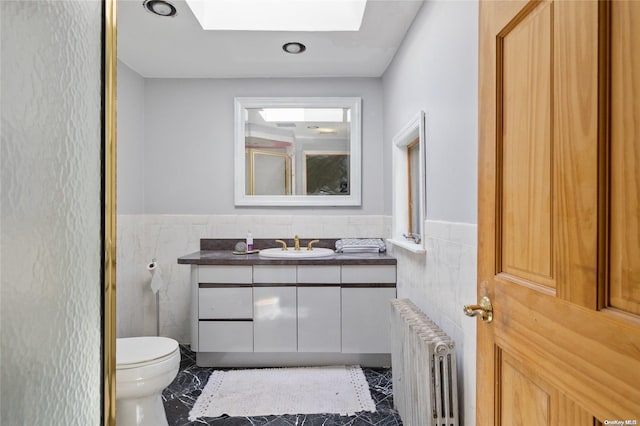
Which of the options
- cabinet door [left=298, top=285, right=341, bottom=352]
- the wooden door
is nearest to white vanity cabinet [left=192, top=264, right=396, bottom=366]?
cabinet door [left=298, top=285, right=341, bottom=352]

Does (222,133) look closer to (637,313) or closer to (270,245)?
(270,245)

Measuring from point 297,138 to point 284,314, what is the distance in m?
1.44

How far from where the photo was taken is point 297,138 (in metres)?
3.23

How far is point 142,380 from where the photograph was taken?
1760mm

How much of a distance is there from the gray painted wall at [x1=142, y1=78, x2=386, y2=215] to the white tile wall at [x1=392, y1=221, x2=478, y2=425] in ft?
4.51

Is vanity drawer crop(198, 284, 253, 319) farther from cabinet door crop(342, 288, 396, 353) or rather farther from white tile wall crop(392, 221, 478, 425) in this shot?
white tile wall crop(392, 221, 478, 425)

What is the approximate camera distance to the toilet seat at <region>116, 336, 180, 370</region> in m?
1.76

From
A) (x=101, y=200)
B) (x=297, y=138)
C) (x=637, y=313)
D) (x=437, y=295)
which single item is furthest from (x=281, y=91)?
(x=637, y=313)

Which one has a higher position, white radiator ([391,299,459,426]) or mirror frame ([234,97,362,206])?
mirror frame ([234,97,362,206])

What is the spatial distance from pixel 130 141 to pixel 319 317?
6.67 feet

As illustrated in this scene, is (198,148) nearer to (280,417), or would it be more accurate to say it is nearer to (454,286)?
(280,417)

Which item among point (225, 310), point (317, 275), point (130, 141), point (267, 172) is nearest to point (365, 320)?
point (317, 275)

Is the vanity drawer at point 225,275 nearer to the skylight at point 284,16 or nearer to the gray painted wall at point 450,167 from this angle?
the gray painted wall at point 450,167

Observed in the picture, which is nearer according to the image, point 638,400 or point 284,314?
point 638,400
